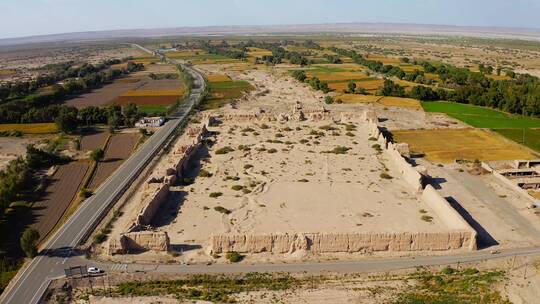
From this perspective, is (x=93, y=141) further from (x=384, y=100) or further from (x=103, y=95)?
(x=384, y=100)

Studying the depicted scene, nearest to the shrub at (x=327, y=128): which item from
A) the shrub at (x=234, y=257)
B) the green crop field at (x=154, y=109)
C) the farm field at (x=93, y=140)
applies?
the green crop field at (x=154, y=109)

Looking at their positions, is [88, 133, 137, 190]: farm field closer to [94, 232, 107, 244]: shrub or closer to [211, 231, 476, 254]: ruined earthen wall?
[94, 232, 107, 244]: shrub

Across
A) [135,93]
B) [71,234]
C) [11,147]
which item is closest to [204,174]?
[71,234]

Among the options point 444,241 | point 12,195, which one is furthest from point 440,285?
point 12,195

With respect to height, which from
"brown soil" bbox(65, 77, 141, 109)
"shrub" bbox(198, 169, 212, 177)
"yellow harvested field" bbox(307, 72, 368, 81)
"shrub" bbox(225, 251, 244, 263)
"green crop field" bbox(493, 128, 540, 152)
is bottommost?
"shrub" bbox(225, 251, 244, 263)

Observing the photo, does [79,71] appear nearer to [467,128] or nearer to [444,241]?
[467,128]

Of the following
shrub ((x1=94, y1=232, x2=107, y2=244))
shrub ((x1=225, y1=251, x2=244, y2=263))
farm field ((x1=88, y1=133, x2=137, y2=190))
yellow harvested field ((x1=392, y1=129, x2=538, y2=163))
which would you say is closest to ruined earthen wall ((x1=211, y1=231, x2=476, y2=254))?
shrub ((x1=225, y1=251, x2=244, y2=263))

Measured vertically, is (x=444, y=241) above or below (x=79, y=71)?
below

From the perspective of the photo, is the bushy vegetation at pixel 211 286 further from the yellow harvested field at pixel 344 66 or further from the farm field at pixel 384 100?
the yellow harvested field at pixel 344 66
